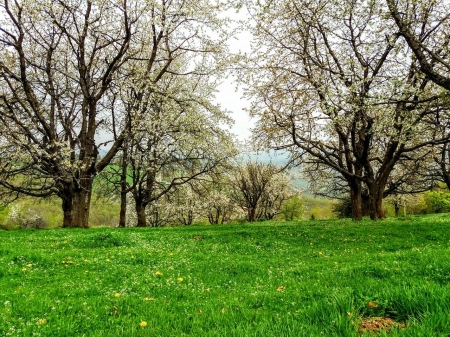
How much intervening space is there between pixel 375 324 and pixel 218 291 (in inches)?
145

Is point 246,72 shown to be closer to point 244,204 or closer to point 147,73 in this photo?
point 147,73

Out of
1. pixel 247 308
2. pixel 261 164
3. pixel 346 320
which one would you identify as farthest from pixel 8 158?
pixel 261 164

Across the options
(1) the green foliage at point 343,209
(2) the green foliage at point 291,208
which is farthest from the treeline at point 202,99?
(2) the green foliage at point 291,208

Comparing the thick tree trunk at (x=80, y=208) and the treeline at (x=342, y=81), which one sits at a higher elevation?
the treeline at (x=342, y=81)

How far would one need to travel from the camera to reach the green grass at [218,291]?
4145 mm

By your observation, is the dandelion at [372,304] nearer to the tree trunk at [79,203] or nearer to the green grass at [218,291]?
the green grass at [218,291]

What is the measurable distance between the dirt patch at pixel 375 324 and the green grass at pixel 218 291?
4.4 inches

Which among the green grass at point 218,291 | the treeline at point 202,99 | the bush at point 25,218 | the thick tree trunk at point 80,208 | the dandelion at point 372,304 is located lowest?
the bush at point 25,218

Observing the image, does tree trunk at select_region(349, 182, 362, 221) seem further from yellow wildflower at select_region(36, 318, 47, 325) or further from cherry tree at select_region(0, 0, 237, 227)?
yellow wildflower at select_region(36, 318, 47, 325)

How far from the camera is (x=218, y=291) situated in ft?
22.8

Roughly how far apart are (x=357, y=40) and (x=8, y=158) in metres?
24.9

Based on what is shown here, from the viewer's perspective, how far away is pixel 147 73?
2195 cm

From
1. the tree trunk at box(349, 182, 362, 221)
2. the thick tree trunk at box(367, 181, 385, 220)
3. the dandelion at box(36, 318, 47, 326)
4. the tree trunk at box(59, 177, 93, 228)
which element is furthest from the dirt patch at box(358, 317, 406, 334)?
the tree trunk at box(349, 182, 362, 221)

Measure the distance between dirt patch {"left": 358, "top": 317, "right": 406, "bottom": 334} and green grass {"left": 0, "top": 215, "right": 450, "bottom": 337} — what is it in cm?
11
